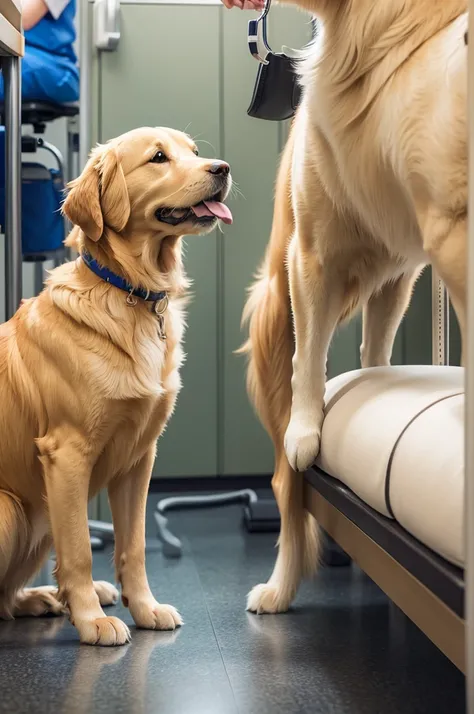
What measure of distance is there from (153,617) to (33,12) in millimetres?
1596

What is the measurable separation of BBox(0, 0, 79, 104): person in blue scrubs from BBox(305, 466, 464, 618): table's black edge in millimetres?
1450

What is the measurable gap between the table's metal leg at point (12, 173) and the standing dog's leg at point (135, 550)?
534 millimetres

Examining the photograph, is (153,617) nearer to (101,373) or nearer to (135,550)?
(135,550)

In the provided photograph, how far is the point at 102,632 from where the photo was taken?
138 centimetres

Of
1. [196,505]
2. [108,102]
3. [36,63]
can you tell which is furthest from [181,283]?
[108,102]

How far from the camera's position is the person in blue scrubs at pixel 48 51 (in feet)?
7.10

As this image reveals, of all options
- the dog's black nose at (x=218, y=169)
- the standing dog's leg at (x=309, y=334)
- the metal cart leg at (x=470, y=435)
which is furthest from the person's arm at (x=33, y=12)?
the metal cart leg at (x=470, y=435)

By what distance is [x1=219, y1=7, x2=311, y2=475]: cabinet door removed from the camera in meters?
2.72

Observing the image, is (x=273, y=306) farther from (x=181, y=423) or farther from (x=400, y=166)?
(x=181, y=423)

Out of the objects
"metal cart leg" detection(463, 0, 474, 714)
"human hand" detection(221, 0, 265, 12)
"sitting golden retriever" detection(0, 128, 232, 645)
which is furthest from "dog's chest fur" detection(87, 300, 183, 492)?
"metal cart leg" detection(463, 0, 474, 714)

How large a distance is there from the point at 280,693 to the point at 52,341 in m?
0.69

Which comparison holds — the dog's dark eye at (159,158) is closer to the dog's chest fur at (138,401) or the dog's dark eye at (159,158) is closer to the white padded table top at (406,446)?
the dog's chest fur at (138,401)

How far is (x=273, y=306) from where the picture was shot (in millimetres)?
1613

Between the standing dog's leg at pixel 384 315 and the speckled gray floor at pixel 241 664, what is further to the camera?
the standing dog's leg at pixel 384 315
